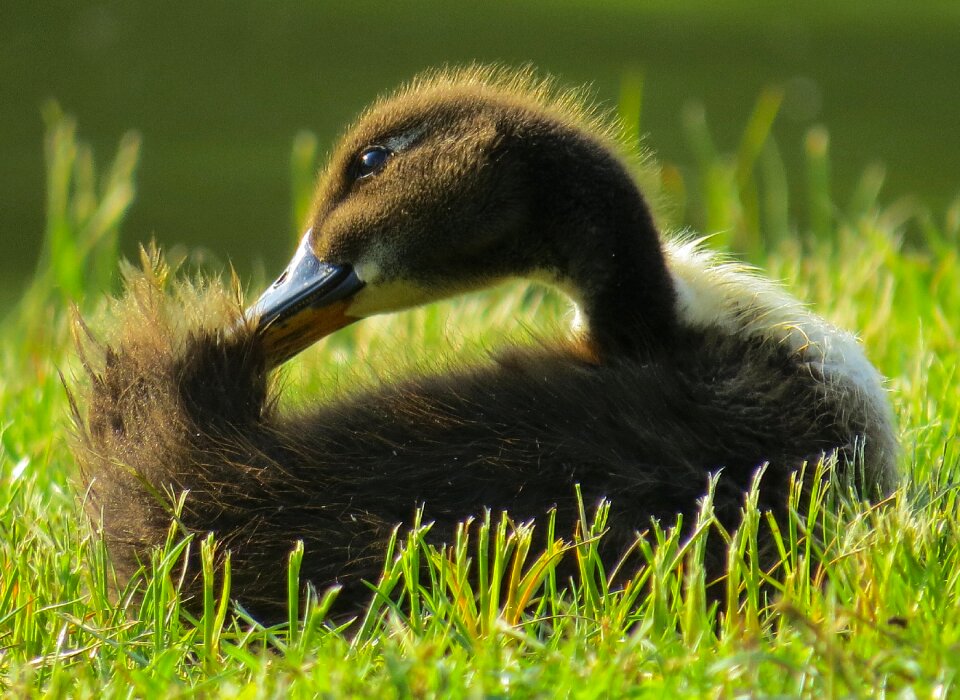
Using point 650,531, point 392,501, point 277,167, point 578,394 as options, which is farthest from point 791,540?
point 277,167

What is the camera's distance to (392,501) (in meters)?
2.78

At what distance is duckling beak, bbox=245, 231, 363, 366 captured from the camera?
3322 millimetres

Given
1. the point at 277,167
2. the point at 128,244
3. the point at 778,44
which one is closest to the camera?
the point at 128,244

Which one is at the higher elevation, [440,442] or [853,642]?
[440,442]

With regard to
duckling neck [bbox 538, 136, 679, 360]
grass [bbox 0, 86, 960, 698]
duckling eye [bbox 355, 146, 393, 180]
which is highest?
duckling eye [bbox 355, 146, 393, 180]

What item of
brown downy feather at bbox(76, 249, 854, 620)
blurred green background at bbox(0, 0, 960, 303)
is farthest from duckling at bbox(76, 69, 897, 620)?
blurred green background at bbox(0, 0, 960, 303)

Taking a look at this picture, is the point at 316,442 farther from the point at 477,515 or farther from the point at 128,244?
the point at 128,244

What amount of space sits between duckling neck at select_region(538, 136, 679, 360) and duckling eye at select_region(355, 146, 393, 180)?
1.37ft

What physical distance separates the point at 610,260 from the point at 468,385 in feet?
1.39

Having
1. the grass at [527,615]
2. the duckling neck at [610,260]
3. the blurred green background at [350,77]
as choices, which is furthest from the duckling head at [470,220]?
the blurred green background at [350,77]

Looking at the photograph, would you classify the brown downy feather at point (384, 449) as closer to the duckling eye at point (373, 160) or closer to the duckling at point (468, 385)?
the duckling at point (468, 385)

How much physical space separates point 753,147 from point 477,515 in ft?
11.2

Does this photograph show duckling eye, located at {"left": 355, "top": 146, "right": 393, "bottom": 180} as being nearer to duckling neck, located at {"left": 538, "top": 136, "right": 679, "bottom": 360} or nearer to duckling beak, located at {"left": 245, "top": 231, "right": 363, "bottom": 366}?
duckling beak, located at {"left": 245, "top": 231, "right": 363, "bottom": 366}

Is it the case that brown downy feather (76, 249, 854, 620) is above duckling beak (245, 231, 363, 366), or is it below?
below
